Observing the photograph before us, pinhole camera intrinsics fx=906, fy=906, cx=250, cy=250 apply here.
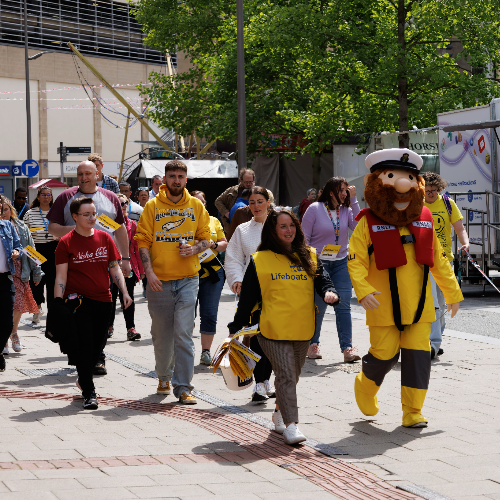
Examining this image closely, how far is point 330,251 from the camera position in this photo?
870cm

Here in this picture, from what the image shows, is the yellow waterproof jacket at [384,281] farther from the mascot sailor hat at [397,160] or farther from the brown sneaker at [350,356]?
the brown sneaker at [350,356]

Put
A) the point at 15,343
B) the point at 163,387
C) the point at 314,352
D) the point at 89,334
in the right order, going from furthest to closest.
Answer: the point at 15,343 < the point at 314,352 < the point at 163,387 < the point at 89,334

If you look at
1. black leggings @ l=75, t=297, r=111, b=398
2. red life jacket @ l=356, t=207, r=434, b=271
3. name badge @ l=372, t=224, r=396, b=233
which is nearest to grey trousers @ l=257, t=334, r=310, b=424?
red life jacket @ l=356, t=207, r=434, b=271

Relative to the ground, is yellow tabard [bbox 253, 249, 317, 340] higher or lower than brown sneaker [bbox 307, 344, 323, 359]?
higher

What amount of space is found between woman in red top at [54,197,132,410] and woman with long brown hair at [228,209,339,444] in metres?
1.60

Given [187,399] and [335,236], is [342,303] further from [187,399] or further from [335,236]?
[187,399]

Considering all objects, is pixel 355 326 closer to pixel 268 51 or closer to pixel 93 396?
pixel 93 396

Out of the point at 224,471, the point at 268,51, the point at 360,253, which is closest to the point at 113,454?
the point at 224,471

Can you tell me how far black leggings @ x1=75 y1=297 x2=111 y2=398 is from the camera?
685 centimetres

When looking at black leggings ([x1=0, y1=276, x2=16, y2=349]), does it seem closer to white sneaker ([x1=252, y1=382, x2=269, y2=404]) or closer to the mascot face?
white sneaker ([x1=252, y1=382, x2=269, y2=404])

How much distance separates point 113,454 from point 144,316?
7.26m

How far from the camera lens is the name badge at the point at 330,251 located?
28.5 feet

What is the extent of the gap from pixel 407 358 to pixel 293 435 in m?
1.05

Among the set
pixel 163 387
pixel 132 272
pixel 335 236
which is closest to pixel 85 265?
pixel 163 387
